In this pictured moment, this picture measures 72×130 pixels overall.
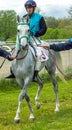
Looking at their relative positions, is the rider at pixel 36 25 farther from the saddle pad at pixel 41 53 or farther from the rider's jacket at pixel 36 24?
the saddle pad at pixel 41 53

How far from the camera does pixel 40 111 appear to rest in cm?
1035

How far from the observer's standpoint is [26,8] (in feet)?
30.6

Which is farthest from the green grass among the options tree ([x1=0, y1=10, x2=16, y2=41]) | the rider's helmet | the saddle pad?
tree ([x1=0, y1=10, x2=16, y2=41])

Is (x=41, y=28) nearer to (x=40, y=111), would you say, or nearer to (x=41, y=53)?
(x=41, y=53)

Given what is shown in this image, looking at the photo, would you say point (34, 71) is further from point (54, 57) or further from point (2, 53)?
point (54, 57)

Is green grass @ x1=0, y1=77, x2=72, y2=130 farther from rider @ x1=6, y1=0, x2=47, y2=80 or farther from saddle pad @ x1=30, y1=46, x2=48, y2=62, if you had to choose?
rider @ x1=6, y1=0, x2=47, y2=80

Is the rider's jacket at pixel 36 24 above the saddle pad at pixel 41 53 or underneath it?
above

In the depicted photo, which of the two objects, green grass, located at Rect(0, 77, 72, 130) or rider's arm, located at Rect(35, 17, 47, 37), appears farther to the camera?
rider's arm, located at Rect(35, 17, 47, 37)

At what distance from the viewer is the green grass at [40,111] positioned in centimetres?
832

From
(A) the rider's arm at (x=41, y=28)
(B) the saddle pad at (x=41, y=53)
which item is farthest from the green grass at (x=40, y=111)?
(A) the rider's arm at (x=41, y=28)

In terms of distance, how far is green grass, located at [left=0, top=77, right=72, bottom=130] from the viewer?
832cm

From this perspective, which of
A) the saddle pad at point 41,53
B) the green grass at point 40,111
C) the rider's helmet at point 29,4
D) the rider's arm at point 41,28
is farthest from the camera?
the rider's arm at point 41,28

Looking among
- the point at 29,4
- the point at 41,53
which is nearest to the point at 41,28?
the point at 41,53

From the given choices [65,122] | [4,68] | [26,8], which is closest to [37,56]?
[26,8]
